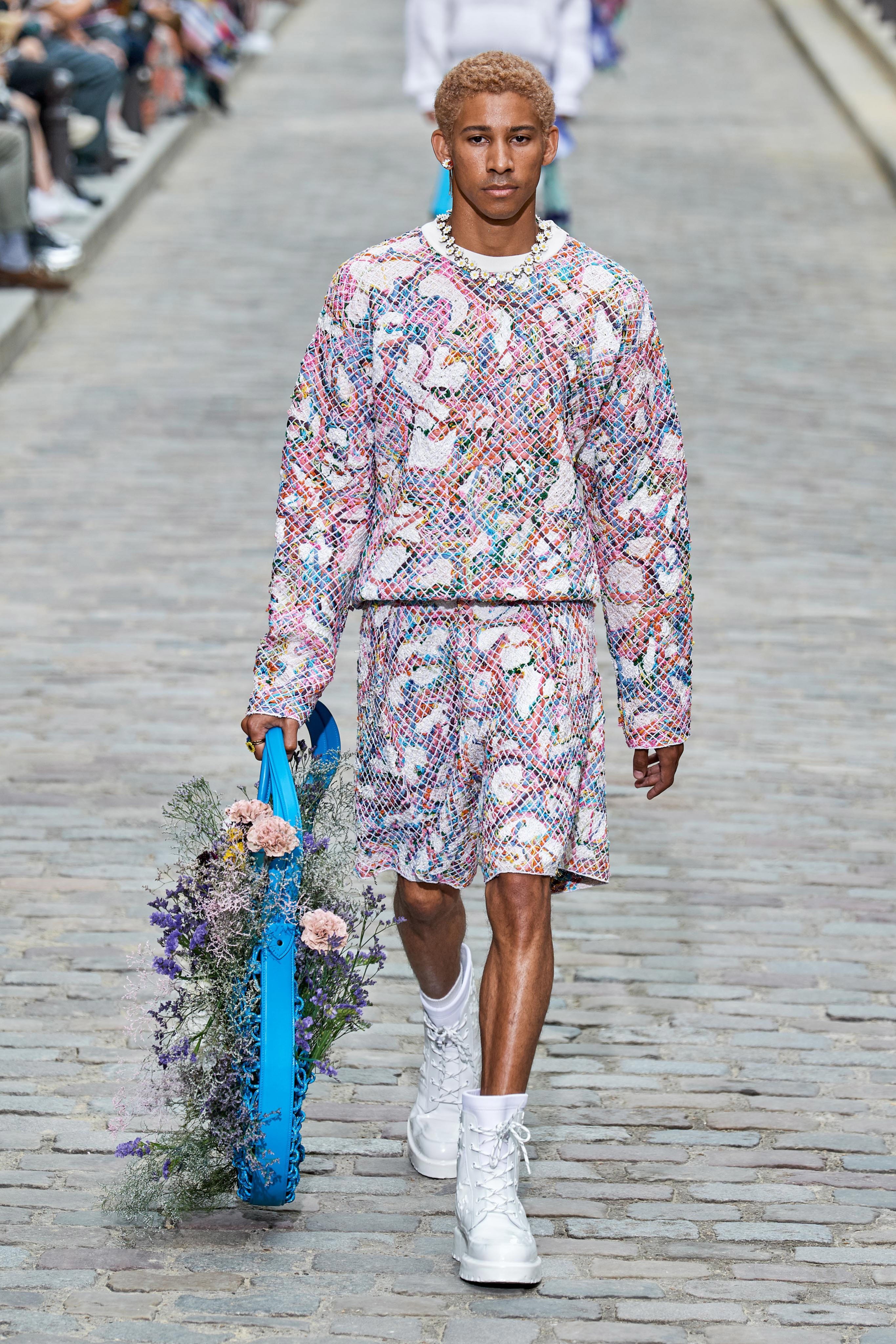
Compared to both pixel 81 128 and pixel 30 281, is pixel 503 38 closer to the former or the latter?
pixel 30 281

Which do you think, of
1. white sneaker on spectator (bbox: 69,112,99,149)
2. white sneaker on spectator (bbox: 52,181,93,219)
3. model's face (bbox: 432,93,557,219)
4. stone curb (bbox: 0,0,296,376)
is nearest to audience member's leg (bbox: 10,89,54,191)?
white sneaker on spectator (bbox: 52,181,93,219)

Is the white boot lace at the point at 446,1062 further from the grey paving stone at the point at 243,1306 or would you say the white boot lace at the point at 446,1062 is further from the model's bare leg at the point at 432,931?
the grey paving stone at the point at 243,1306

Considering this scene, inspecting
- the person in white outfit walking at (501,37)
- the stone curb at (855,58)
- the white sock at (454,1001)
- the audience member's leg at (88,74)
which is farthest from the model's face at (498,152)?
the stone curb at (855,58)

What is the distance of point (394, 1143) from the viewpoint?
414 centimetres

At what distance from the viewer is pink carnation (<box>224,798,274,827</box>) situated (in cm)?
354

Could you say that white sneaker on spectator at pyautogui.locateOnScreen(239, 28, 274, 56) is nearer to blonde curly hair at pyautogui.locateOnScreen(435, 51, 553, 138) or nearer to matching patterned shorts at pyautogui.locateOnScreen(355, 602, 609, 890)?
blonde curly hair at pyautogui.locateOnScreen(435, 51, 553, 138)

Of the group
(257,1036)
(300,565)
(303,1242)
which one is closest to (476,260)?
(300,565)

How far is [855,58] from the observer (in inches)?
947

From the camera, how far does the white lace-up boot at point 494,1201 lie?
3.57 m

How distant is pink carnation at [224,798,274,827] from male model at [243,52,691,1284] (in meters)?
0.15

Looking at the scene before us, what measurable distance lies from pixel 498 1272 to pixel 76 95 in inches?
493

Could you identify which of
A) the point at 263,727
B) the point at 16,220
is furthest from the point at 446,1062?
the point at 16,220

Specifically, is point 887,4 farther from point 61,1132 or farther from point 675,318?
point 61,1132

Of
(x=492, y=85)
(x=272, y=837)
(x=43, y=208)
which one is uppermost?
(x=492, y=85)
